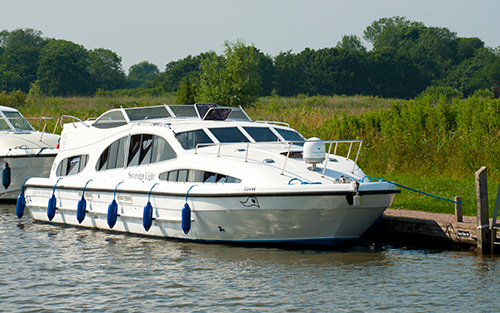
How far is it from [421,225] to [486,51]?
105 meters

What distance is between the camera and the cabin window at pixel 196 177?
31.5 ft

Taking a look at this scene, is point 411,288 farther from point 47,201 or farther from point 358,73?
point 358,73

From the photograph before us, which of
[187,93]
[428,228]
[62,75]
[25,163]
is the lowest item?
[428,228]

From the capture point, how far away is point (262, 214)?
9078mm

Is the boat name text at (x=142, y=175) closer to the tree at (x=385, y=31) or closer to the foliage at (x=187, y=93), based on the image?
the foliage at (x=187, y=93)

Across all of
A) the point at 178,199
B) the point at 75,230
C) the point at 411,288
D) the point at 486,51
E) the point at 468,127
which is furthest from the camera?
the point at 486,51

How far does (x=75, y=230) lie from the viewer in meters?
11.8

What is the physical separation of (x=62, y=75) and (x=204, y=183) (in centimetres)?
8678

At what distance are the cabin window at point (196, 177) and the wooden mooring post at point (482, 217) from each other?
3796 mm

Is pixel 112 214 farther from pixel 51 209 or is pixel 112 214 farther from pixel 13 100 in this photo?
pixel 13 100

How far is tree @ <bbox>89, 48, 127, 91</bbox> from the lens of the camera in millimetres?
102062

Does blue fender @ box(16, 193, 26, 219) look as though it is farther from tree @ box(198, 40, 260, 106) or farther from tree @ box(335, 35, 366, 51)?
tree @ box(335, 35, 366, 51)

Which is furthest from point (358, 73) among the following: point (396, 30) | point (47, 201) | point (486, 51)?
point (47, 201)

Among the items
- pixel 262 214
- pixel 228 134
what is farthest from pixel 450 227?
pixel 228 134
